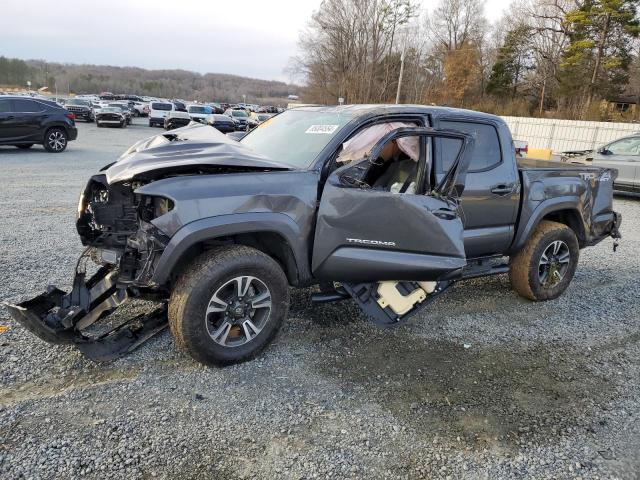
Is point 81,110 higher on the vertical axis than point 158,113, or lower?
lower

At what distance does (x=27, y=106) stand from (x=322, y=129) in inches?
537

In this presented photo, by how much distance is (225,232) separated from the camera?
3.42 m

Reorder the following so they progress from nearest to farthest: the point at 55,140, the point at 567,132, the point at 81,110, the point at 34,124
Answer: the point at 34,124, the point at 55,140, the point at 567,132, the point at 81,110

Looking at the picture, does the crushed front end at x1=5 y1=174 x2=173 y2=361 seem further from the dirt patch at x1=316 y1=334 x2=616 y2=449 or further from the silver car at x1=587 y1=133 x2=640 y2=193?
the silver car at x1=587 y1=133 x2=640 y2=193

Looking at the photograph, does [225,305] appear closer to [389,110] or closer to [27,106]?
[389,110]

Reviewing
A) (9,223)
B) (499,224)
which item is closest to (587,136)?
(499,224)

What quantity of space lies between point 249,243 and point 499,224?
8.25 ft

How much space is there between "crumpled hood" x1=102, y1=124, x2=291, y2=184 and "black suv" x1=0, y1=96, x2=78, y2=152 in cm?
1268

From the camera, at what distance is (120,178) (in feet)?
11.3

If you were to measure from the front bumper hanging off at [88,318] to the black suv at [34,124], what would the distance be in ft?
42.0

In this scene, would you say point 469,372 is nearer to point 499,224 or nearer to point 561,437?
point 561,437

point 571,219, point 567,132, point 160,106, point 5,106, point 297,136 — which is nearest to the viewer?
point 297,136

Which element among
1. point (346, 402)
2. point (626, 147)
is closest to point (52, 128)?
point (346, 402)

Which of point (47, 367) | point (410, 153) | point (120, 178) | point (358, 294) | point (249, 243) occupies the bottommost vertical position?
point (47, 367)
